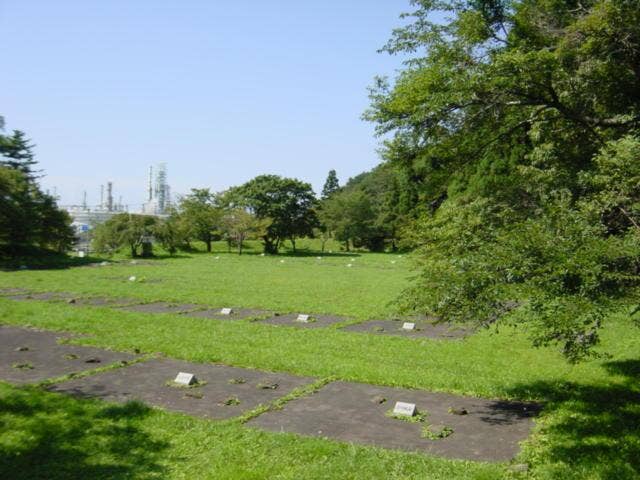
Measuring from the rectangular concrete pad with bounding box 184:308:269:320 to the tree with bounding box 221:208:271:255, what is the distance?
102 feet

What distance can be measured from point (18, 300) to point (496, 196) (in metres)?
14.7

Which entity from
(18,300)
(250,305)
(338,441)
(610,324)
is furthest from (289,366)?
(18,300)

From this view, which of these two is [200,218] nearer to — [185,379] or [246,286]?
[246,286]

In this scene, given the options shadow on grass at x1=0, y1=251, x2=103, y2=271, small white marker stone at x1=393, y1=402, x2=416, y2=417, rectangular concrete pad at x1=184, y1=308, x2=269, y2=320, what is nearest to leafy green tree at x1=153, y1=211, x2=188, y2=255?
shadow on grass at x1=0, y1=251, x2=103, y2=271

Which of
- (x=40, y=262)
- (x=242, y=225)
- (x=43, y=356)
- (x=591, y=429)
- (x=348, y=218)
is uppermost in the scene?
(x=348, y=218)

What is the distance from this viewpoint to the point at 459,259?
18.1 ft

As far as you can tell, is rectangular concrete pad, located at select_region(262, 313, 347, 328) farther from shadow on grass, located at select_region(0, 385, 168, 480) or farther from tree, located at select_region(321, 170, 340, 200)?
tree, located at select_region(321, 170, 340, 200)

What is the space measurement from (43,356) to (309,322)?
615 centimetres

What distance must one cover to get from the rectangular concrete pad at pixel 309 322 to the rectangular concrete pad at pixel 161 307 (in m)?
2.77

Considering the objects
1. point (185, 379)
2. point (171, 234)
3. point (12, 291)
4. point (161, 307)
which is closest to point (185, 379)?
point (185, 379)

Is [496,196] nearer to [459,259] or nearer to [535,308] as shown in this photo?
[459,259]

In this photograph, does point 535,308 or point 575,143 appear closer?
point 535,308

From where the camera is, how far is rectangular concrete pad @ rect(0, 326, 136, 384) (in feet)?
26.7

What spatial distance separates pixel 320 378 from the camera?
8.07 m
